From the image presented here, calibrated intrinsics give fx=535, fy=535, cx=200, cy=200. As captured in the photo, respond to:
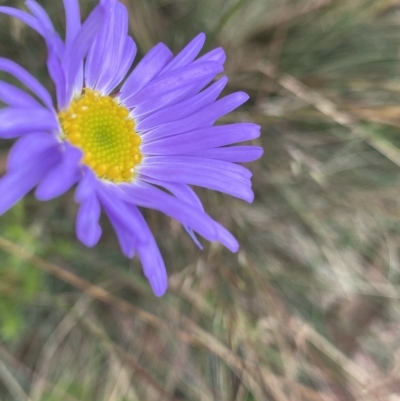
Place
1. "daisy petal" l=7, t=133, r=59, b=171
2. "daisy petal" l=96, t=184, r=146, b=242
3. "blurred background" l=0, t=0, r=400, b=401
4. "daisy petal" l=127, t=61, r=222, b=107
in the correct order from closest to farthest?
"daisy petal" l=7, t=133, r=59, b=171 → "daisy petal" l=96, t=184, r=146, b=242 → "daisy petal" l=127, t=61, r=222, b=107 → "blurred background" l=0, t=0, r=400, b=401

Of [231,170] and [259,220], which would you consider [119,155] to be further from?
[259,220]

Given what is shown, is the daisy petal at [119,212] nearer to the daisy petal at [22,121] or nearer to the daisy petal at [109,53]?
the daisy petal at [22,121]

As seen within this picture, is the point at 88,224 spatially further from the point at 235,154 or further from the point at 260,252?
the point at 260,252

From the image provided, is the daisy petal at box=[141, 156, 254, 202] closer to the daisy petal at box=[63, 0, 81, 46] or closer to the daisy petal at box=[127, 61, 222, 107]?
the daisy petal at box=[127, 61, 222, 107]

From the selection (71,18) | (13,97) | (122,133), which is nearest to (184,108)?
(122,133)

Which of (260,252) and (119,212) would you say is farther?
(260,252)

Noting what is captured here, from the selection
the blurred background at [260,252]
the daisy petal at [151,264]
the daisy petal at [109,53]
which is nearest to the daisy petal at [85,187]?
the daisy petal at [151,264]

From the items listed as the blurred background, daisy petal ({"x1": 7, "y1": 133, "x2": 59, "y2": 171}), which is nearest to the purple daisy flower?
daisy petal ({"x1": 7, "y1": 133, "x2": 59, "y2": 171})
